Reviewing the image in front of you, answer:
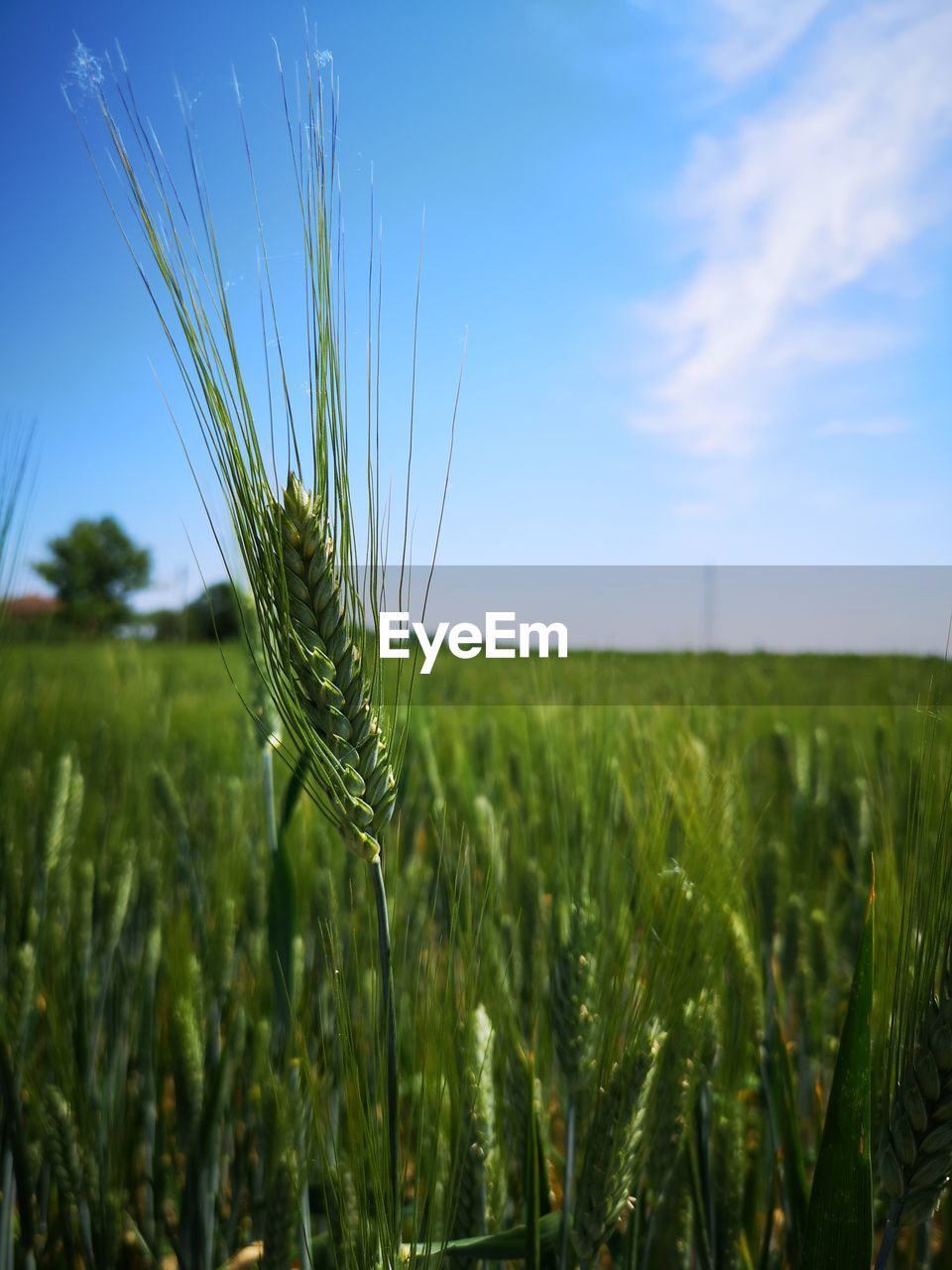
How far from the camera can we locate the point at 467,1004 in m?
0.71

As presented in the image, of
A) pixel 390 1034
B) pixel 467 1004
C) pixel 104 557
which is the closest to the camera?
pixel 390 1034

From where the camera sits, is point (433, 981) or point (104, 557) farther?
point (104, 557)

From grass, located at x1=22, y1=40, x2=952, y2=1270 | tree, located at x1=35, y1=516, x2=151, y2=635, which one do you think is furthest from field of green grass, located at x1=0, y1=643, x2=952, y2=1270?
tree, located at x1=35, y1=516, x2=151, y2=635

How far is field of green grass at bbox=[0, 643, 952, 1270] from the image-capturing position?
2.16 feet

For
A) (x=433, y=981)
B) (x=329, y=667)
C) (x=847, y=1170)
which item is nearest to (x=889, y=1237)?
(x=847, y=1170)

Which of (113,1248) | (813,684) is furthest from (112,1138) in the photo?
(813,684)

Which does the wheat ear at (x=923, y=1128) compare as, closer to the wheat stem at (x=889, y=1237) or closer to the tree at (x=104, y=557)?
the wheat stem at (x=889, y=1237)

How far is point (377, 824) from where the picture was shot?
0.55 m

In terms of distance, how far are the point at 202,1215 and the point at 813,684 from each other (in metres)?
3.12

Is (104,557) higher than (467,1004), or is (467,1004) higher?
(104,557)

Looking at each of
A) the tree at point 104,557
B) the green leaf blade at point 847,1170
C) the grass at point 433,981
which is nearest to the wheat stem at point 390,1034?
the grass at point 433,981

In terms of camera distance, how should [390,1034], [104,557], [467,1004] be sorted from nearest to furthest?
1. [390,1034]
2. [467,1004]
3. [104,557]

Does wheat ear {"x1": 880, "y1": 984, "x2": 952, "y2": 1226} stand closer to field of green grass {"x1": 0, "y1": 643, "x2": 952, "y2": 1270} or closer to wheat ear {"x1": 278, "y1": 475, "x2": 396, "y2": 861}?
field of green grass {"x1": 0, "y1": 643, "x2": 952, "y2": 1270}

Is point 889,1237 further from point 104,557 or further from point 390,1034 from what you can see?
point 104,557
